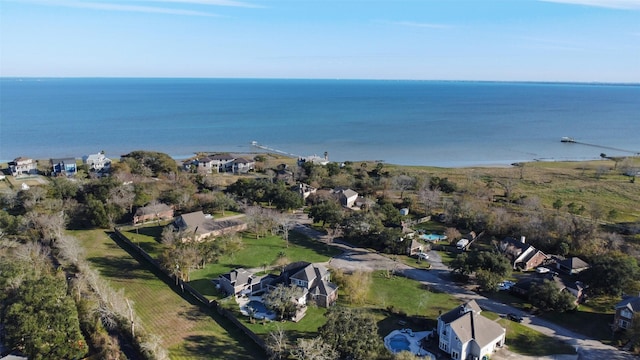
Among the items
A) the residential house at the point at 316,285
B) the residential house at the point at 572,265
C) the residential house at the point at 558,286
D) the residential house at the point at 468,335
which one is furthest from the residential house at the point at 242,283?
the residential house at the point at 572,265

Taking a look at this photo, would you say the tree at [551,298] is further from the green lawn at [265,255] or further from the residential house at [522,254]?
the green lawn at [265,255]

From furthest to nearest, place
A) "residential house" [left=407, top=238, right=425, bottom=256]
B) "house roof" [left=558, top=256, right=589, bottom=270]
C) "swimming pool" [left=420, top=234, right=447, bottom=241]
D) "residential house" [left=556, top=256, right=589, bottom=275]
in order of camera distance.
→ 1. "swimming pool" [left=420, top=234, right=447, bottom=241]
2. "residential house" [left=407, top=238, right=425, bottom=256]
3. "house roof" [left=558, top=256, right=589, bottom=270]
4. "residential house" [left=556, top=256, right=589, bottom=275]

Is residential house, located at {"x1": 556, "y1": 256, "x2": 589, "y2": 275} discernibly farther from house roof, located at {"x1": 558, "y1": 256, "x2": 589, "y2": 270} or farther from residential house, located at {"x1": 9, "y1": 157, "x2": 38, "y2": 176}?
residential house, located at {"x1": 9, "y1": 157, "x2": 38, "y2": 176}

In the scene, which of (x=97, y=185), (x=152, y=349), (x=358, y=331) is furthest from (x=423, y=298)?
(x=97, y=185)

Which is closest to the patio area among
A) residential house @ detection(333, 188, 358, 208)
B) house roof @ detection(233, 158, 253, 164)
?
residential house @ detection(333, 188, 358, 208)

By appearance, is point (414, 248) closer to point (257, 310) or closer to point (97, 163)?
point (257, 310)

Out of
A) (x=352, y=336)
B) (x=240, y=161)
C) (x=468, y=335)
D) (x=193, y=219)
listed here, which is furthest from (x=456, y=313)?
(x=240, y=161)

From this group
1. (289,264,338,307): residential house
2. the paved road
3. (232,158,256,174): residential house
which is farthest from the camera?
(232,158,256,174): residential house

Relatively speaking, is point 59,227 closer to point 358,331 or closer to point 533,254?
point 358,331

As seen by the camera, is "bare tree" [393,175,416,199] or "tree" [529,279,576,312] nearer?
"tree" [529,279,576,312]
